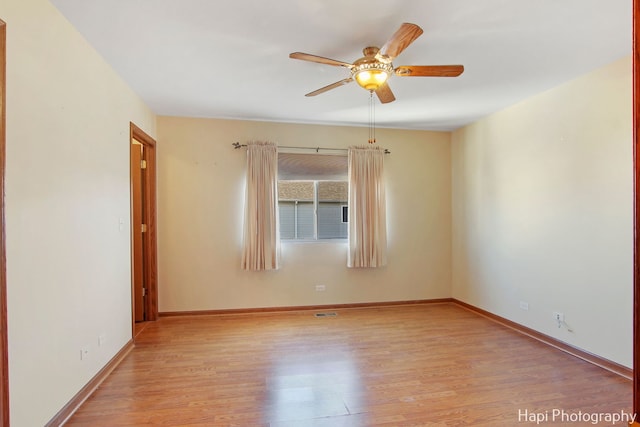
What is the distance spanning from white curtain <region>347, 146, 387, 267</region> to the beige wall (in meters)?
0.19

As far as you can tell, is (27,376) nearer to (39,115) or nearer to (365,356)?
(39,115)

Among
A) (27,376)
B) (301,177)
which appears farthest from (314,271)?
(27,376)

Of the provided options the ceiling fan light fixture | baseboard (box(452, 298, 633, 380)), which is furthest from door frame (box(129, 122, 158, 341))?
baseboard (box(452, 298, 633, 380))

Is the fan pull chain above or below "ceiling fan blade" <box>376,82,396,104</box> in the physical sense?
above

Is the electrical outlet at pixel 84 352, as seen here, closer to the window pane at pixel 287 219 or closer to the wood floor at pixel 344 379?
the wood floor at pixel 344 379

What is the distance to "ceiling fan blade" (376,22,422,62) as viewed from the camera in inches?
69.6

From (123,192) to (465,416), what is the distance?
132 inches

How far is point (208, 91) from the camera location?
3.28m

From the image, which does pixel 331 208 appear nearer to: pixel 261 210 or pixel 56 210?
pixel 261 210

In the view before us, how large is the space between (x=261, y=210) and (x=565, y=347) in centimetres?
363

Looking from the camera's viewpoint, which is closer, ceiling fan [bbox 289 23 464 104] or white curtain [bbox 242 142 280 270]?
ceiling fan [bbox 289 23 464 104]

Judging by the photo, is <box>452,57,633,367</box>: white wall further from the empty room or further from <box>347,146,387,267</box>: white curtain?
<box>347,146,387,267</box>: white curtain

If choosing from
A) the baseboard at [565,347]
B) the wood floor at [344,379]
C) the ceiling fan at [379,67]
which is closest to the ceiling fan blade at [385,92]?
the ceiling fan at [379,67]

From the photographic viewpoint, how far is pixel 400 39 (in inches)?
73.8
